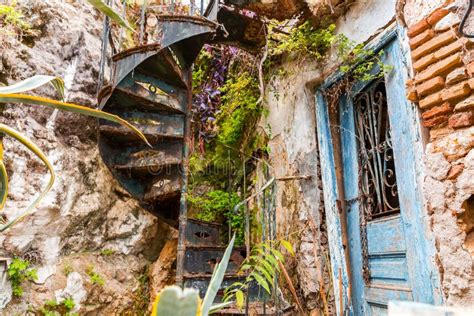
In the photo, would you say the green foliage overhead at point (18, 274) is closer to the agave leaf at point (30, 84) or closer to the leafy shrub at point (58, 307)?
the leafy shrub at point (58, 307)

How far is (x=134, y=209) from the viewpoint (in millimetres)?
3578

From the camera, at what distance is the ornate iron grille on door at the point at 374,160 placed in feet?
7.23

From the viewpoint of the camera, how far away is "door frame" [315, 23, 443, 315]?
1.77m

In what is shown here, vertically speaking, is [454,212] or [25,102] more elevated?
[25,102]

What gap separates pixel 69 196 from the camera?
309 cm

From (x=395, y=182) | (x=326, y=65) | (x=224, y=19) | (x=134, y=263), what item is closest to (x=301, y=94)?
(x=326, y=65)

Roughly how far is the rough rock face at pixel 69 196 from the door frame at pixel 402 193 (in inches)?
78.4

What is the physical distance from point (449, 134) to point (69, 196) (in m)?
3.01

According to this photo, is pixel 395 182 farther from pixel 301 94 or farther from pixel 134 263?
pixel 134 263

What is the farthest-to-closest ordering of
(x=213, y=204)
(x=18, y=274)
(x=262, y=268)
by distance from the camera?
(x=213, y=204), (x=18, y=274), (x=262, y=268)

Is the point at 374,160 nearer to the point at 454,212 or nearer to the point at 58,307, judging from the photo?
the point at 454,212

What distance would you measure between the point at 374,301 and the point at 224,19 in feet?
8.03

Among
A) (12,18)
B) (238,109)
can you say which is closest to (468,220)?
(238,109)

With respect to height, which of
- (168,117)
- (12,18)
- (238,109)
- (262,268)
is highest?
(12,18)
